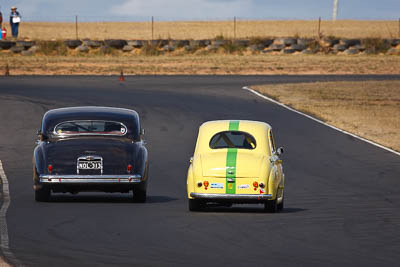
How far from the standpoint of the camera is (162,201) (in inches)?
711

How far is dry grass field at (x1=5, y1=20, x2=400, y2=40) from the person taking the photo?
9156 cm

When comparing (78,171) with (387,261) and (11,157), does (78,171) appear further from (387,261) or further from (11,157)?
(11,157)

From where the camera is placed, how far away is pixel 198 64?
2361 inches

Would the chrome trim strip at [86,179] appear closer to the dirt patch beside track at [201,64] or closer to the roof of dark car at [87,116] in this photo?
the roof of dark car at [87,116]

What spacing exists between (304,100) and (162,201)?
2244 cm

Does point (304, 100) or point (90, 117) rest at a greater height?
point (90, 117)

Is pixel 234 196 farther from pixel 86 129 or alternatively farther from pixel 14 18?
pixel 14 18

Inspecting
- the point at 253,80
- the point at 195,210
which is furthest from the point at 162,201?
the point at 253,80

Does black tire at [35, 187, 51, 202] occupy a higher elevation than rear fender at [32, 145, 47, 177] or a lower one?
lower

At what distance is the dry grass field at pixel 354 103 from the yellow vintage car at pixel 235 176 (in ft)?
→ 38.0

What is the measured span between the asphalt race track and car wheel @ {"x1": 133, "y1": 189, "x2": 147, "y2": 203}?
0.27 meters

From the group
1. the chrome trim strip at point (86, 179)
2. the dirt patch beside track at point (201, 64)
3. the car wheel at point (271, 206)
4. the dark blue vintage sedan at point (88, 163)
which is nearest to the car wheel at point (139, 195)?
the dark blue vintage sedan at point (88, 163)

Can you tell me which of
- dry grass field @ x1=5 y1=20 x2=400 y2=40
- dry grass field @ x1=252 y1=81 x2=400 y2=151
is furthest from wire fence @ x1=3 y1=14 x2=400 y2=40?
dry grass field @ x1=252 y1=81 x2=400 y2=151

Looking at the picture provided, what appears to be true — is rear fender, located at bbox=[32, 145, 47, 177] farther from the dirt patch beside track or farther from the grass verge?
the grass verge
